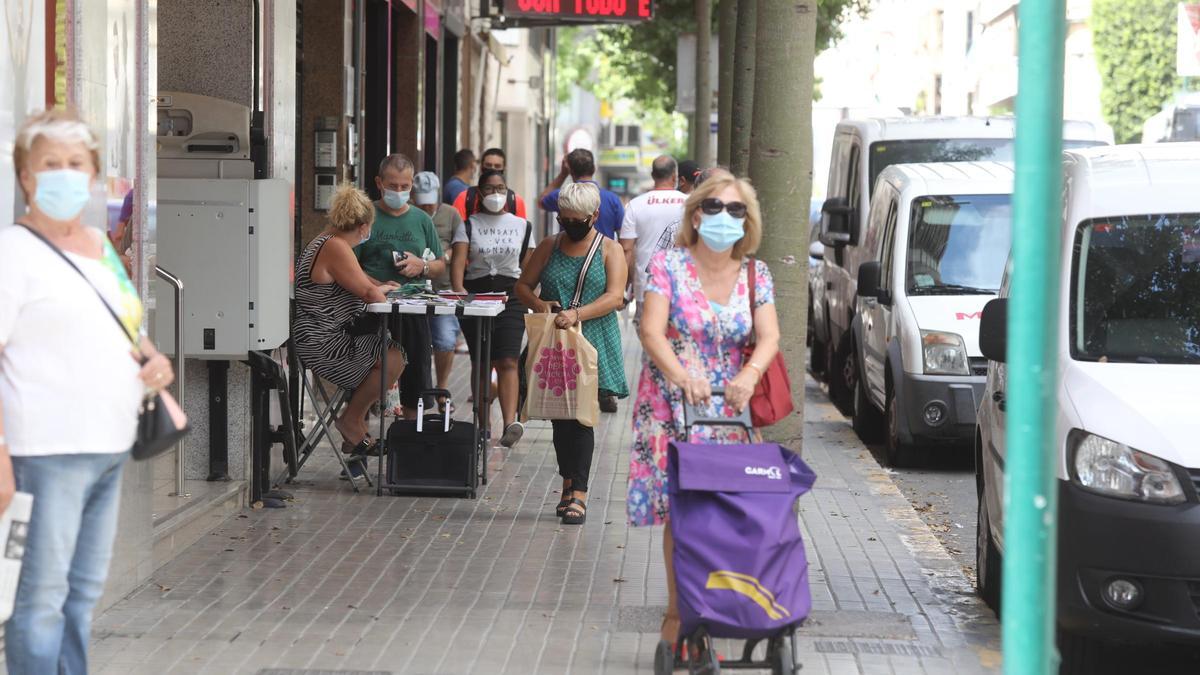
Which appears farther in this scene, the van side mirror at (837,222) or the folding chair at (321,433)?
the van side mirror at (837,222)

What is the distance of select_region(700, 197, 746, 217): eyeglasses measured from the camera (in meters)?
5.98

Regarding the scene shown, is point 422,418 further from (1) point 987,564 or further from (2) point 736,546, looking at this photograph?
(2) point 736,546

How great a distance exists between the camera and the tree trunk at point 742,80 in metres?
10.6

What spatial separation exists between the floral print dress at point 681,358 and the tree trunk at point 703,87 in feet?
53.7

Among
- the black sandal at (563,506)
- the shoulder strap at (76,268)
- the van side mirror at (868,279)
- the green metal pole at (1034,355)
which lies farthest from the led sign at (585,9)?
the green metal pole at (1034,355)

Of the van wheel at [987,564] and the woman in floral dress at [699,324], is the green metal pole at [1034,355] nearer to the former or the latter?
the woman in floral dress at [699,324]

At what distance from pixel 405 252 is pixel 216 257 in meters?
1.93

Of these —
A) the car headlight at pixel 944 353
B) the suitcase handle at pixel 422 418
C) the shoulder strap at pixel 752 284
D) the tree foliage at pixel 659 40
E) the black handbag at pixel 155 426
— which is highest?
the tree foliage at pixel 659 40

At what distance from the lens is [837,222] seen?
1541 centimetres

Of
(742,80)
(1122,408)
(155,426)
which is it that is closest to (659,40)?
(742,80)

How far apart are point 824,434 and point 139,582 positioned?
744 cm

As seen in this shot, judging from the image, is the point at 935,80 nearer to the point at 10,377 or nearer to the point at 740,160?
the point at 740,160

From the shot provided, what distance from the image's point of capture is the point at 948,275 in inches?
489

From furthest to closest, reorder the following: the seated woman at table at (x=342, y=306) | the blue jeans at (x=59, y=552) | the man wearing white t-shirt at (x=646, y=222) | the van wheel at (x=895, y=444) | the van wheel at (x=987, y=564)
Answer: the man wearing white t-shirt at (x=646, y=222), the van wheel at (x=895, y=444), the seated woman at table at (x=342, y=306), the van wheel at (x=987, y=564), the blue jeans at (x=59, y=552)
